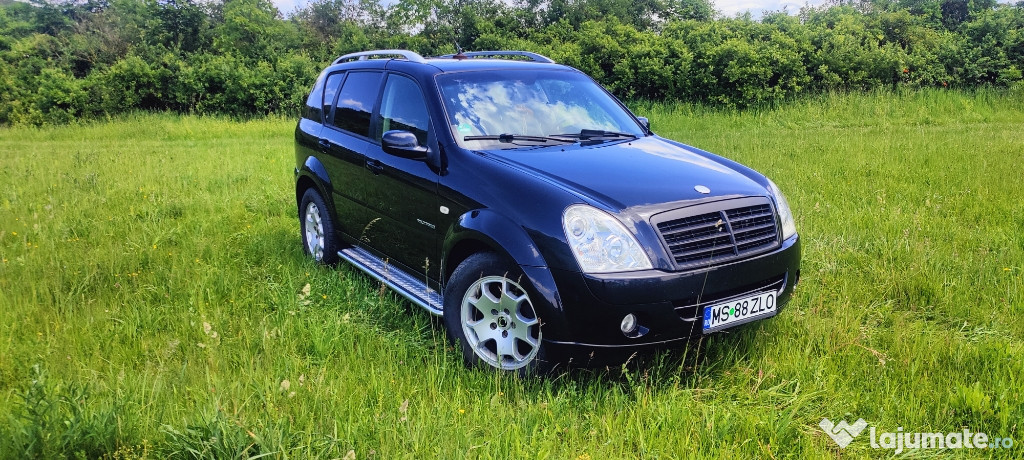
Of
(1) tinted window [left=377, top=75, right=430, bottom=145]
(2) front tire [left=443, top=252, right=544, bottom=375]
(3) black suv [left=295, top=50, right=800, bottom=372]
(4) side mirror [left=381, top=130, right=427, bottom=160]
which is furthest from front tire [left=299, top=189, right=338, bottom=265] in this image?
(2) front tire [left=443, top=252, right=544, bottom=375]

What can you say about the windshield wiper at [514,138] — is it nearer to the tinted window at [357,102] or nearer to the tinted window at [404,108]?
the tinted window at [404,108]

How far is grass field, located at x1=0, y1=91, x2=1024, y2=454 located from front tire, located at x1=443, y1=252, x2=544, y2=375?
0.14 metres

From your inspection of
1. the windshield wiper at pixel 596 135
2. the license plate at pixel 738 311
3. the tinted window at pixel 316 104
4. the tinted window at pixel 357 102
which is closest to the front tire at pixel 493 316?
the license plate at pixel 738 311

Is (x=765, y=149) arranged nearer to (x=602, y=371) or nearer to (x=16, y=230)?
(x=602, y=371)

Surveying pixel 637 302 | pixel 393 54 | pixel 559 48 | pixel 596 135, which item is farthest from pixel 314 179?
pixel 559 48

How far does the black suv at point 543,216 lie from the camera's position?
3.23 meters

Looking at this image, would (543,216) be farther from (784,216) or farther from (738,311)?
Result: (784,216)

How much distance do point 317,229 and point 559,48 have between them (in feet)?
50.5

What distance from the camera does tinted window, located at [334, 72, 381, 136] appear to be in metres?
5.14

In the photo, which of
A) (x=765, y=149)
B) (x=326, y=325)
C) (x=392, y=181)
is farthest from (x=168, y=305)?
(x=765, y=149)

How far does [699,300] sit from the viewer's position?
329cm

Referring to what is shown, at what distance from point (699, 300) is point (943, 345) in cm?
148

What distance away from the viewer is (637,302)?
3.17 meters

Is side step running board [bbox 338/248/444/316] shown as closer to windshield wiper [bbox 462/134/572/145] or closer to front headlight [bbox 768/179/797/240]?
windshield wiper [bbox 462/134/572/145]
